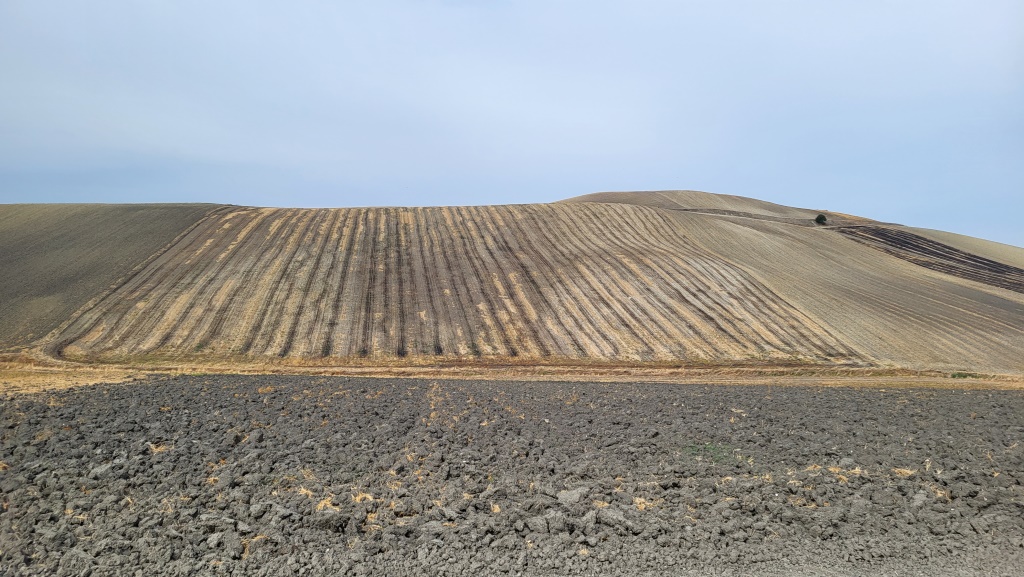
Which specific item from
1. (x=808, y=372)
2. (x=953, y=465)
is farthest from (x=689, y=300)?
(x=953, y=465)

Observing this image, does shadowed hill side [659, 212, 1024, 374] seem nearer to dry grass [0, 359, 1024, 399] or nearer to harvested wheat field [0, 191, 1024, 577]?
harvested wheat field [0, 191, 1024, 577]

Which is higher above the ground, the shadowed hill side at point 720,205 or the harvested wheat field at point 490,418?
the shadowed hill side at point 720,205

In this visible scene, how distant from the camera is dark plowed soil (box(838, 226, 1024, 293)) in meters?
60.2

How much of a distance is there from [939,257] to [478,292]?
55.0m

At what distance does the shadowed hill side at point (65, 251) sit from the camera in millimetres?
34062

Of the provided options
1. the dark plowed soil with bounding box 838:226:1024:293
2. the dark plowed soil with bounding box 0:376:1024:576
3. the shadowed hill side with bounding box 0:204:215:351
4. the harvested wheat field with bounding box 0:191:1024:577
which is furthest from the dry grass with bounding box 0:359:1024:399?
the dark plowed soil with bounding box 838:226:1024:293

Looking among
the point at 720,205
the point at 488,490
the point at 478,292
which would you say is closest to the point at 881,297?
the point at 478,292

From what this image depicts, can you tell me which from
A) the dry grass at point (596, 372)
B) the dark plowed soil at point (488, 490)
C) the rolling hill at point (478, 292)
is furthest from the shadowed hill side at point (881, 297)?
the dark plowed soil at point (488, 490)

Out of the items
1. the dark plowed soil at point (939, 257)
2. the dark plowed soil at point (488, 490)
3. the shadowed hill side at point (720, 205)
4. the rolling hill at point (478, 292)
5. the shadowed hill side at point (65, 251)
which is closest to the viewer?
the dark plowed soil at point (488, 490)

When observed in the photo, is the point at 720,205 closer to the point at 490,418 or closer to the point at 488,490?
the point at 490,418

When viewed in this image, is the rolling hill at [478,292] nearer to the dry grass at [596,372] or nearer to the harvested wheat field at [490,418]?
the harvested wheat field at [490,418]

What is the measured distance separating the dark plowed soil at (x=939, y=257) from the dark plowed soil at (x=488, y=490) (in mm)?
54392

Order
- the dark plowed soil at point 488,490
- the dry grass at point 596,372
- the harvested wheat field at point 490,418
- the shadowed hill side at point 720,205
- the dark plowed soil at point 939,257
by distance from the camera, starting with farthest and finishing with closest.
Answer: the shadowed hill side at point 720,205
the dark plowed soil at point 939,257
the dry grass at point 596,372
the harvested wheat field at point 490,418
the dark plowed soil at point 488,490

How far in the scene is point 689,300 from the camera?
127 ft
